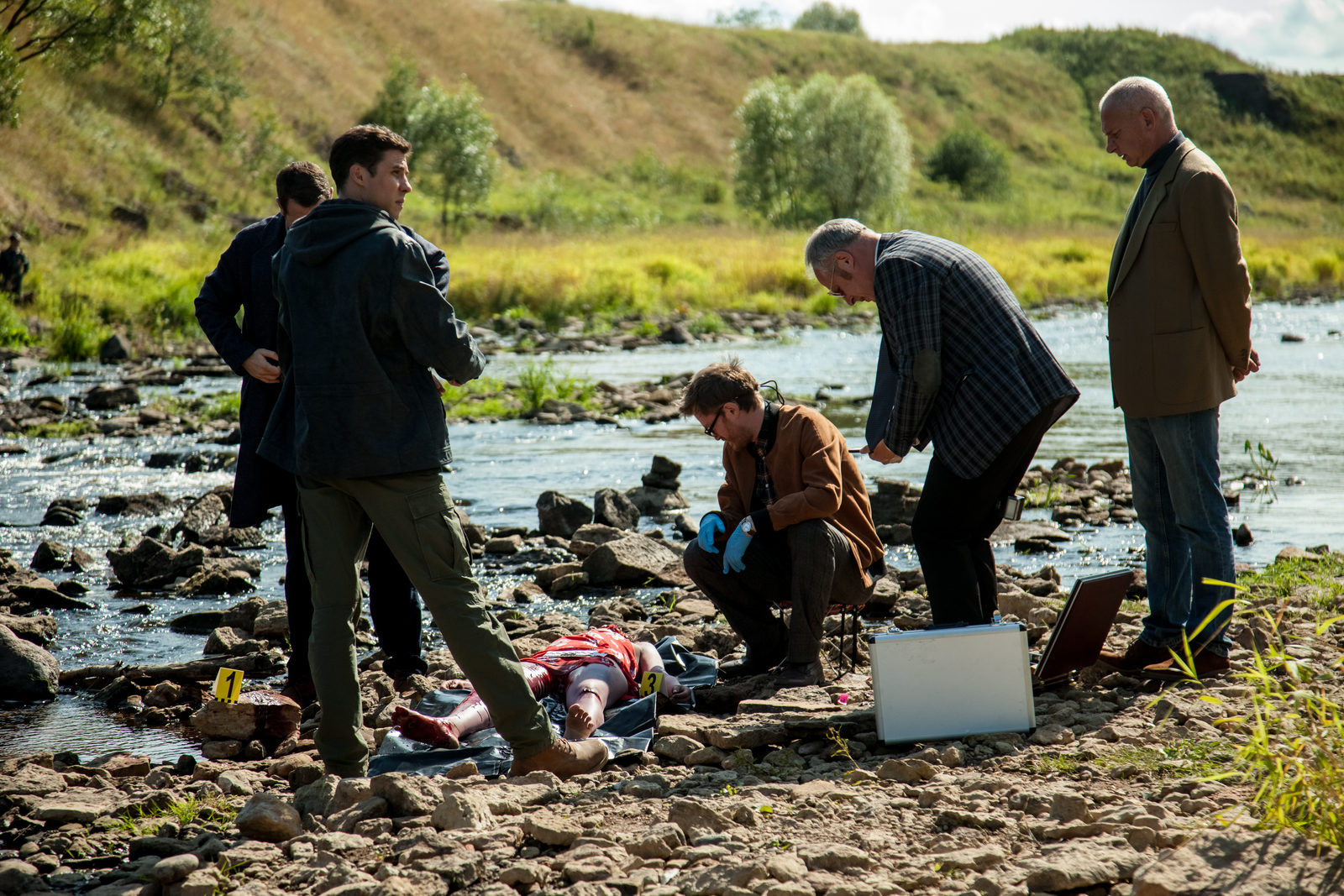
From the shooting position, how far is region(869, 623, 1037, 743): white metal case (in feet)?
13.0

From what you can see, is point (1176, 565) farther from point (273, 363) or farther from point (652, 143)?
point (652, 143)

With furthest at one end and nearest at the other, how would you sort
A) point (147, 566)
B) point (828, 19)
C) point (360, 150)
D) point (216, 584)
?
1. point (828, 19)
2. point (147, 566)
3. point (216, 584)
4. point (360, 150)

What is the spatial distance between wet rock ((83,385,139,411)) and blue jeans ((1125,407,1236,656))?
1358 cm

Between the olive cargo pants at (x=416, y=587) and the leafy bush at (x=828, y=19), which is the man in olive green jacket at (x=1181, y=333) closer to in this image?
the olive cargo pants at (x=416, y=587)

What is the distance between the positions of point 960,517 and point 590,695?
1.54 metres

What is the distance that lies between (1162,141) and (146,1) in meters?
29.9

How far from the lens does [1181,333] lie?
173 inches

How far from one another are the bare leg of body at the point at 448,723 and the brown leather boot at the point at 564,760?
265 mm

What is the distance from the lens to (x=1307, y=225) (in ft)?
214

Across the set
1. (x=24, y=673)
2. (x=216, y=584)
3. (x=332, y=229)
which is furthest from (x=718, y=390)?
(x=216, y=584)

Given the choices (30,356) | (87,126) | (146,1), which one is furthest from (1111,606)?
(87,126)

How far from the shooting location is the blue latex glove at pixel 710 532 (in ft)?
16.1

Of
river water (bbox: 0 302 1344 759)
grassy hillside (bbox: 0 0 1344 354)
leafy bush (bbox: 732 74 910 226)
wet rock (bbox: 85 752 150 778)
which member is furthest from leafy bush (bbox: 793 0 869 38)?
wet rock (bbox: 85 752 150 778)

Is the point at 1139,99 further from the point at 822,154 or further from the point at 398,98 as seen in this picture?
the point at 822,154
